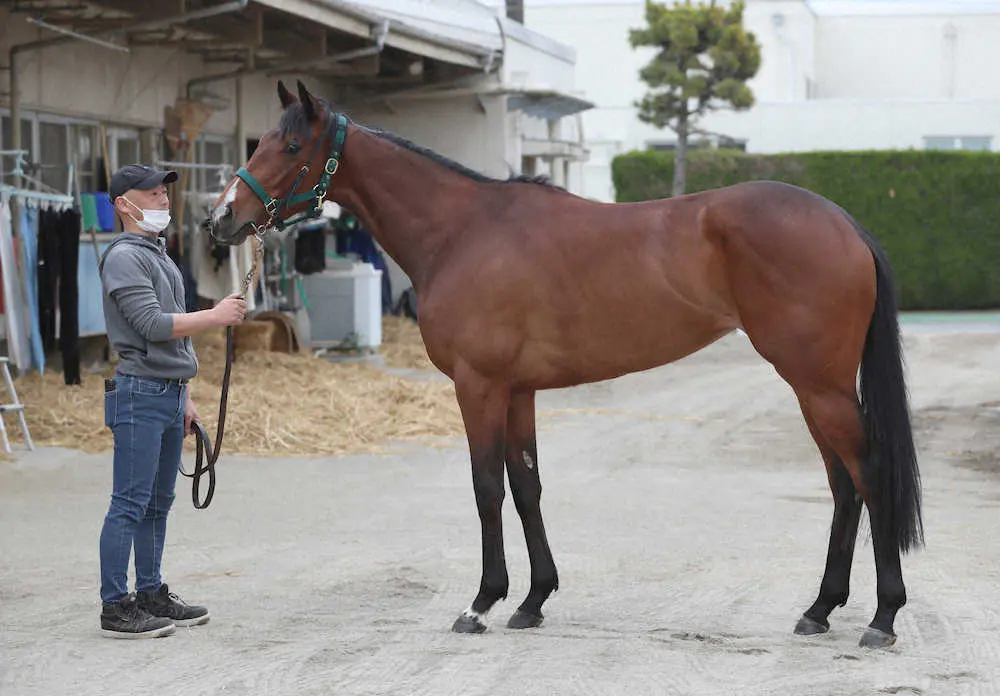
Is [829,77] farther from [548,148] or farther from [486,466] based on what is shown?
[486,466]

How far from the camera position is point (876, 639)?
457 centimetres

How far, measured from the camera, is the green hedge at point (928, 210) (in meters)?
22.5

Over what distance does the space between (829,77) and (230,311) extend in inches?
1283

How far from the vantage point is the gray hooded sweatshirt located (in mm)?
4730

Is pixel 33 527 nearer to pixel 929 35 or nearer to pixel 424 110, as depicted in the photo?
pixel 424 110

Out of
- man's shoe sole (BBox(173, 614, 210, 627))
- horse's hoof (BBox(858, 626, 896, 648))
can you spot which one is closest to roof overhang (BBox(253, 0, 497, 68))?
man's shoe sole (BBox(173, 614, 210, 627))

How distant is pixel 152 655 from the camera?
4594 mm

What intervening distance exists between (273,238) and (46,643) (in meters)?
9.40

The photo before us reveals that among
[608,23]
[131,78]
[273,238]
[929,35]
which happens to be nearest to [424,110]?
[273,238]

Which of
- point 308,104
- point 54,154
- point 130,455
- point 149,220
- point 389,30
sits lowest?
point 130,455

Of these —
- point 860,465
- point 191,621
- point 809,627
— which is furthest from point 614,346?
point 191,621

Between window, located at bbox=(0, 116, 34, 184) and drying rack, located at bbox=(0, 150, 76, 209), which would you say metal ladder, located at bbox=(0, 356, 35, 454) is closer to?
drying rack, located at bbox=(0, 150, 76, 209)

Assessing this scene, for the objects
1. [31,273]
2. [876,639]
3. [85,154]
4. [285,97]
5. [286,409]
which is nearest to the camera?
[876,639]

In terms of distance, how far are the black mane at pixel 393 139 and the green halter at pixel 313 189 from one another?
2.9 inches
